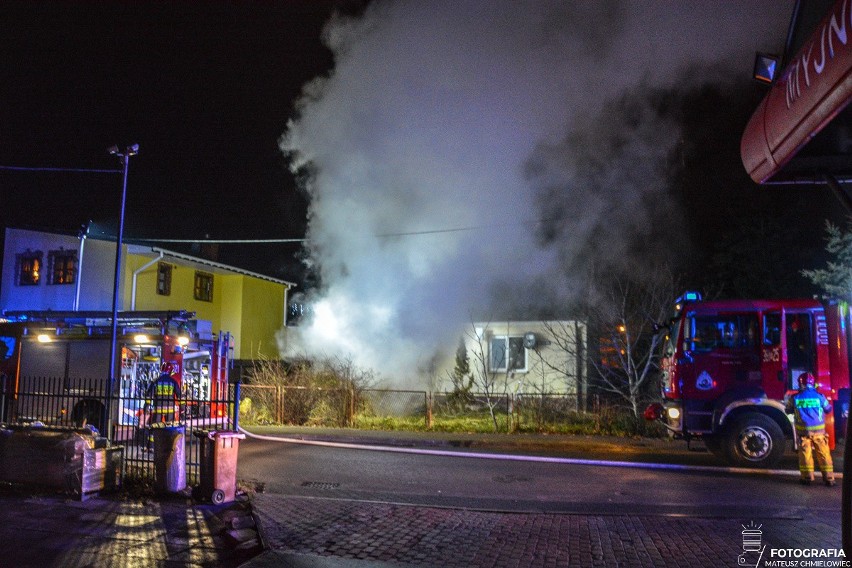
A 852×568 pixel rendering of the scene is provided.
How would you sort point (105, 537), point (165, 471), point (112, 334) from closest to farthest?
1. point (105, 537)
2. point (165, 471)
3. point (112, 334)

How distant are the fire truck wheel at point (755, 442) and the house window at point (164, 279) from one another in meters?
18.7

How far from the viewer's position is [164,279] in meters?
22.3

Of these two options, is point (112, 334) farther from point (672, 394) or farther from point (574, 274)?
point (574, 274)

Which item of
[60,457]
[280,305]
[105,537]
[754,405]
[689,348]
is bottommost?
[105,537]

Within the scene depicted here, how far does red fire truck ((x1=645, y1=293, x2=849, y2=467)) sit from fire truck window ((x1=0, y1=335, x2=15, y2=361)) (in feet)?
43.3

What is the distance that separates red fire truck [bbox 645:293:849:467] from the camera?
31.7 ft

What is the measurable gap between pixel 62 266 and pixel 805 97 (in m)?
22.9

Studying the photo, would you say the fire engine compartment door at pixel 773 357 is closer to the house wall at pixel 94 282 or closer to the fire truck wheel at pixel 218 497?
the fire truck wheel at pixel 218 497

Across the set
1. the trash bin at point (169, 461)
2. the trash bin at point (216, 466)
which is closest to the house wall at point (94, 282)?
the trash bin at point (169, 461)

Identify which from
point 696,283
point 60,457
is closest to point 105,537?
point 60,457

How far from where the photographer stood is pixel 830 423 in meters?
9.38

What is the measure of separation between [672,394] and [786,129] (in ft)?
29.8

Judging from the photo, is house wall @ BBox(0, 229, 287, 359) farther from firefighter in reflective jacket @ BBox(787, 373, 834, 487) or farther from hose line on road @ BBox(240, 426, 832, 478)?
firefighter in reflective jacket @ BBox(787, 373, 834, 487)

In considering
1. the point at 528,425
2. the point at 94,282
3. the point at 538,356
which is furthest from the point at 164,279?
the point at 528,425
